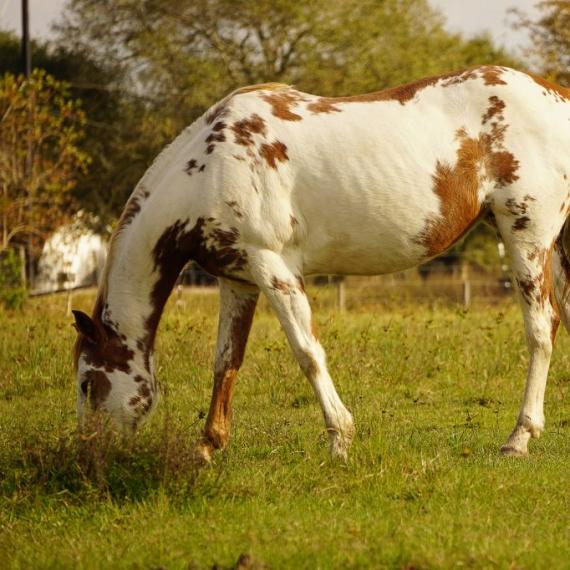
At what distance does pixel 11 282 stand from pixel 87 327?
499 inches

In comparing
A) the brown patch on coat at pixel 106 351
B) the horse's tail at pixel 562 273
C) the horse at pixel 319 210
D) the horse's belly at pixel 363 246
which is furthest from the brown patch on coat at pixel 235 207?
the horse's tail at pixel 562 273

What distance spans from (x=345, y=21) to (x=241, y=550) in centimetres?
2757

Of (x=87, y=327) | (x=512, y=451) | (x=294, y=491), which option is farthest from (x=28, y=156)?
(x=294, y=491)

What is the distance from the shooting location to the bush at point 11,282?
16.9 metres

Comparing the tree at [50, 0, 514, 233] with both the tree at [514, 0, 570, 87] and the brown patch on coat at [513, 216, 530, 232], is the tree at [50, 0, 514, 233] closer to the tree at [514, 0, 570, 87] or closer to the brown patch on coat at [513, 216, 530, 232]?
the tree at [514, 0, 570, 87]

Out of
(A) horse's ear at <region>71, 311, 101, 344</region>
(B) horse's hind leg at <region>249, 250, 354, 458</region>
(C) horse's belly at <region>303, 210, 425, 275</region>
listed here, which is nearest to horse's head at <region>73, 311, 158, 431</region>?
(A) horse's ear at <region>71, 311, 101, 344</region>

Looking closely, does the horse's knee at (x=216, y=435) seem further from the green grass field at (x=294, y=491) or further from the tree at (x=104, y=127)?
the tree at (x=104, y=127)

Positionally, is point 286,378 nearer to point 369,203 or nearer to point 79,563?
point 369,203

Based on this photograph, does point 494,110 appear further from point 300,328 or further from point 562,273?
point 300,328

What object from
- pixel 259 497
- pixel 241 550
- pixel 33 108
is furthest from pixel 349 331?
pixel 33 108

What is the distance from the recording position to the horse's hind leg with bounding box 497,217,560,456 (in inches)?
262

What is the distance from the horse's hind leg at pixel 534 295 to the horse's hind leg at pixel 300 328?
3.93 ft

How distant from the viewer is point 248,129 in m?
6.29

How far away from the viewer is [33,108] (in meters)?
19.7
